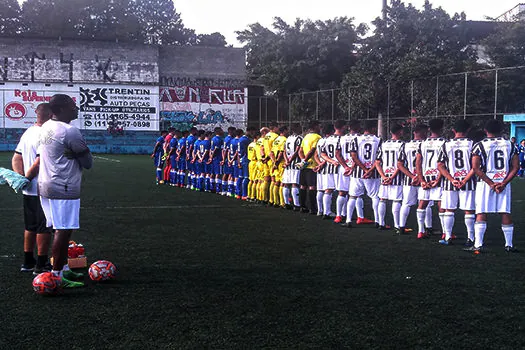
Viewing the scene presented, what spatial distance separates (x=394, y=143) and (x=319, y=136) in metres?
2.31

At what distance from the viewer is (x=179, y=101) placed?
4688 cm

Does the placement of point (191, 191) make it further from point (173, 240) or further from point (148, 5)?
point (148, 5)

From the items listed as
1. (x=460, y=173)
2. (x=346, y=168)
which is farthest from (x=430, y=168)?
(x=346, y=168)

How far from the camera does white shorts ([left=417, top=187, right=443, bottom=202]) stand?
9.23 meters

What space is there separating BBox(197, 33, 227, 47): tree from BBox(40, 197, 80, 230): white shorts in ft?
230

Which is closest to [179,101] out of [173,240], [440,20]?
[440,20]

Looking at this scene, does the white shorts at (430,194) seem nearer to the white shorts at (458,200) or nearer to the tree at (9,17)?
the white shorts at (458,200)

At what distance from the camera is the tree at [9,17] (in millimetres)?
60469

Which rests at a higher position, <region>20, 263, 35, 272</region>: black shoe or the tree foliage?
the tree foliage

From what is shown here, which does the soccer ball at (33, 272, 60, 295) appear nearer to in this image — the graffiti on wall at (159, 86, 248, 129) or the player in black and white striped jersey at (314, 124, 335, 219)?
the player in black and white striped jersey at (314, 124, 335, 219)

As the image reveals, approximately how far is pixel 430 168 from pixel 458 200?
660 mm

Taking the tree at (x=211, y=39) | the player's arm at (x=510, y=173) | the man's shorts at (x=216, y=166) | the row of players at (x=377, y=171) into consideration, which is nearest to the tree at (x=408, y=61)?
the man's shorts at (x=216, y=166)

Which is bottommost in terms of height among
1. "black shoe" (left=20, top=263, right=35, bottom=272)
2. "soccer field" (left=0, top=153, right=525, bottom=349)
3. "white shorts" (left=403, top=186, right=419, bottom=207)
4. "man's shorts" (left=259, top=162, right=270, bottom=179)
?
"soccer field" (left=0, top=153, right=525, bottom=349)

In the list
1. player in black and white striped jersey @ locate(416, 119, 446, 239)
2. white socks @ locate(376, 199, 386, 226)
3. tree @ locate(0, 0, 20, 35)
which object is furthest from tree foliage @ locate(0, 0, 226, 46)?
player in black and white striped jersey @ locate(416, 119, 446, 239)
